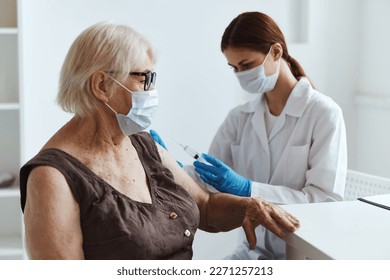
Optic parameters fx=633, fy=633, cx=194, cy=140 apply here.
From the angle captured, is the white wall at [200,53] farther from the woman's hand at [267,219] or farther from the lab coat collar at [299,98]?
the woman's hand at [267,219]

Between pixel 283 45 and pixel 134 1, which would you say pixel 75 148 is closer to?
pixel 283 45

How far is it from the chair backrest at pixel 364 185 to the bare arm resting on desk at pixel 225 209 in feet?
2.59

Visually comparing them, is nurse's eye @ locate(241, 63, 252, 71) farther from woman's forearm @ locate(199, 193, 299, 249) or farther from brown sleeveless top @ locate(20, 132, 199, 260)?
brown sleeveless top @ locate(20, 132, 199, 260)

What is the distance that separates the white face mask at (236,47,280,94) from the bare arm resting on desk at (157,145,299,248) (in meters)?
0.53

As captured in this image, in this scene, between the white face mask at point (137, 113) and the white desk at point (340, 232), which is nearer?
the white desk at point (340, 232)

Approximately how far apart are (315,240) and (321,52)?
6.26 feet

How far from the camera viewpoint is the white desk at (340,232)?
4.59 ft

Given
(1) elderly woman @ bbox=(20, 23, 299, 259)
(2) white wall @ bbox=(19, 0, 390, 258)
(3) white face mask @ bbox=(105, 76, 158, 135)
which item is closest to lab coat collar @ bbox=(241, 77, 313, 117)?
(1) elderly woman @ bbox=(20, 23, 299, 259)

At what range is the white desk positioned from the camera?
1400mm

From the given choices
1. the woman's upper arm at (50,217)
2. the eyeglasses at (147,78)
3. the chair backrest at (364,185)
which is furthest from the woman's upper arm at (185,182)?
the chair backrest at (364,185)

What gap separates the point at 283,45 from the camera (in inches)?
89.2

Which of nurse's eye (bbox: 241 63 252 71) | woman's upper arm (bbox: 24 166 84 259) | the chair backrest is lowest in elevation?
the chair backrest

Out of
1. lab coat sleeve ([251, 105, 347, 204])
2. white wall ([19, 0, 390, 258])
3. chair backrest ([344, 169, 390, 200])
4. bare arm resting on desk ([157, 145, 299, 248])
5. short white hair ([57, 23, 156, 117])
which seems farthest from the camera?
white wall ([19, 0, 390, 258])
